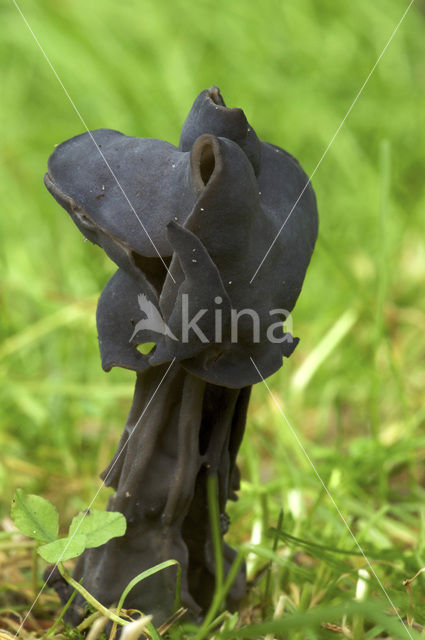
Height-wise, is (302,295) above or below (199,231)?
below

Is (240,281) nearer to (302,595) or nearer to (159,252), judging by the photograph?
(159,252)

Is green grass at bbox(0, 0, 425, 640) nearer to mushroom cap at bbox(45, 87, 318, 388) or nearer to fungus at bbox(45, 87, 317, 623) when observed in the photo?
fungus at bbox(45, 87, 317, 623)

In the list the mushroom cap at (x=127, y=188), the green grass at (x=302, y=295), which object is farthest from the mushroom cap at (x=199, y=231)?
the green grass at (x=302, y=295)

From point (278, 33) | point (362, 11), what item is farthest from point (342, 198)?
point (362, 11)

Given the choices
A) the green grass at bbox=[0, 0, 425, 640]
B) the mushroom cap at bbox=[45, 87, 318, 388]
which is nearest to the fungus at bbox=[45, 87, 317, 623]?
the mushroom cap at bbox=[45, 87, 318, 388]

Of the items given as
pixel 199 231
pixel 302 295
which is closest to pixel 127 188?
pixel 199 231

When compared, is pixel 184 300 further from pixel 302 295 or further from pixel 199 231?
pixel 302 295
